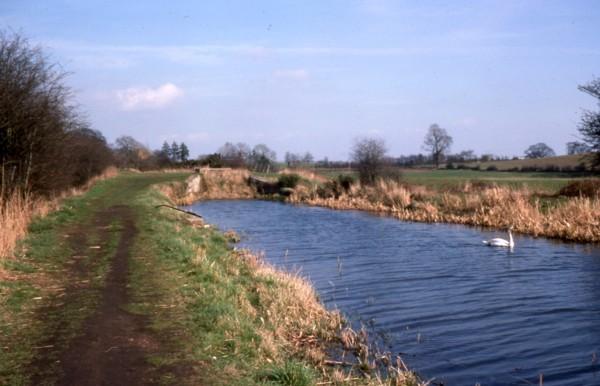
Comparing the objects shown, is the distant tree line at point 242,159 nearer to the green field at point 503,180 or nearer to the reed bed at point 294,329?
the green field at point 503,180

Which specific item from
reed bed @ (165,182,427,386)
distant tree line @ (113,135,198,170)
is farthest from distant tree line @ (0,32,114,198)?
distant tree line @ (113,135,198,170)

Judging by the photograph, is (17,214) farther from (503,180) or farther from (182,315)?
(503,180)

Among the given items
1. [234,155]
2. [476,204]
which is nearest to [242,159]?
[234,155]

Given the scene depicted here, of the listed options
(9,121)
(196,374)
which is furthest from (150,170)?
(196,374)

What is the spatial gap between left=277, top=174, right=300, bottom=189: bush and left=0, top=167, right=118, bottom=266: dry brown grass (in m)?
27.7

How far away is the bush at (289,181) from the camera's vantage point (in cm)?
5044

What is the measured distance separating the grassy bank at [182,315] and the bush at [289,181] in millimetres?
34015

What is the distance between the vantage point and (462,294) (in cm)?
1455

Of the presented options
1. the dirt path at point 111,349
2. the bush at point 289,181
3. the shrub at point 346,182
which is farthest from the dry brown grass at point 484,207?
the dirt path at point 111,349

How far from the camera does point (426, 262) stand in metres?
19.0

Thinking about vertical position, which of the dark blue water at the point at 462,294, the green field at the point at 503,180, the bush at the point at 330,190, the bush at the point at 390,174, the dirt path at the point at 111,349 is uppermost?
the bush at the point at 390,174

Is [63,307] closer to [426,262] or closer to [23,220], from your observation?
[23,220]

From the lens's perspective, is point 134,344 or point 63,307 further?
point 63,307

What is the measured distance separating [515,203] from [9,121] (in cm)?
2149
